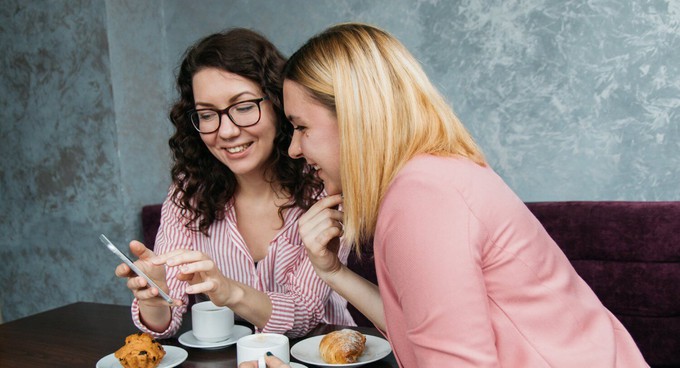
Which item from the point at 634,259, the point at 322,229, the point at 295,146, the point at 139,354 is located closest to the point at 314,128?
the point at 295,146

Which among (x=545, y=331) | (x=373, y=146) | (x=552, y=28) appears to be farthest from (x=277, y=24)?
(x=545, y=331)

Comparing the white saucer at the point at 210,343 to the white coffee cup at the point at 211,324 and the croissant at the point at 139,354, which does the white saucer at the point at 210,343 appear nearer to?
the white coffee cup at the point at 211,324

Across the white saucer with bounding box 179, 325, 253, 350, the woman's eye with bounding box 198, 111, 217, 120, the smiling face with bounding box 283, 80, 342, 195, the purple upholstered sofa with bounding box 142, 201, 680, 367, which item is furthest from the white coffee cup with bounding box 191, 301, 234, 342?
the purple upholstered sofa with bounding box 142, 201, 680, 367

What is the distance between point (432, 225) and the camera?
0.83 metres

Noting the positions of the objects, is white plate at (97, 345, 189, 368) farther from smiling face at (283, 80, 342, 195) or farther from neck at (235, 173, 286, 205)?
neck at (235, 173, 286, 205)

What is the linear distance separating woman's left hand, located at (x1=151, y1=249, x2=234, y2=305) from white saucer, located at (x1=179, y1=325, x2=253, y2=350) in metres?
0.08

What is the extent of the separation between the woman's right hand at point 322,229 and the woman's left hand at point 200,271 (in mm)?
192

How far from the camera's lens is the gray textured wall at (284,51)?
2.06m

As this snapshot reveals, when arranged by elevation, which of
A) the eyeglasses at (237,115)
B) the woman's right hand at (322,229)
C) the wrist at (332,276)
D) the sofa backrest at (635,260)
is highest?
the eyeglasses at (237,115)

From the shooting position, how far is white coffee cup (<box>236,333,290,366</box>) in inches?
40.8

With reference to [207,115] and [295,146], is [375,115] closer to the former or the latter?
[295,146]

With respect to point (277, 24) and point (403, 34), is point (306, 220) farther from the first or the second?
point (277, 24)

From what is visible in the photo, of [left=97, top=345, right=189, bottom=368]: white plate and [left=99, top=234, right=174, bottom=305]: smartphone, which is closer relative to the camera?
[left=99, top=234, right=174, bottom=305]: smartphone

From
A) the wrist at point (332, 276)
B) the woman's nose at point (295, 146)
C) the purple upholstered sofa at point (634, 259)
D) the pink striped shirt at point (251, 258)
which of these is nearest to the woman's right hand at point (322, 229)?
the wrist at point (332, 276)
